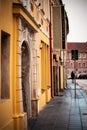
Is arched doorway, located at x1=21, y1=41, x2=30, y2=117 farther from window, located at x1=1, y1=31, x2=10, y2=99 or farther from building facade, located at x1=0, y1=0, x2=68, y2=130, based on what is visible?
window, located at x1=1, y1=31, x2=10, y2=99

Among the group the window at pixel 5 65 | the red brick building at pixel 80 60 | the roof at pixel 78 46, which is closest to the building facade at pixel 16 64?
the window at pixel 5 65

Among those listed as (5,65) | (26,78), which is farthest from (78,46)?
(5,65)

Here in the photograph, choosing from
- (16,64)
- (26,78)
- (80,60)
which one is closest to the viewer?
(16,64)

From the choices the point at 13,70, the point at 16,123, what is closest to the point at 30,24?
the point at 13,70

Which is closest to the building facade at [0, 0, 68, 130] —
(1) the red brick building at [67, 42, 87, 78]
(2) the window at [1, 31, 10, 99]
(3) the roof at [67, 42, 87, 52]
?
(2) the window at [1, 31, 10, 99]

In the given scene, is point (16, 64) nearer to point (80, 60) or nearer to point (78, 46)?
point (80, 60)

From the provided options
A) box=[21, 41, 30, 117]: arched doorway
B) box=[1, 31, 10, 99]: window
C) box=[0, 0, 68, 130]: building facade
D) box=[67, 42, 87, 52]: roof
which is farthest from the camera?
box=[67, 42, 87, 52]: roof

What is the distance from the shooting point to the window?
13664mm

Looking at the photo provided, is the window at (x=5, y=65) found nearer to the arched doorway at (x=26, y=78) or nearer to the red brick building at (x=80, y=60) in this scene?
the arched doorway at (x=26, y=78)

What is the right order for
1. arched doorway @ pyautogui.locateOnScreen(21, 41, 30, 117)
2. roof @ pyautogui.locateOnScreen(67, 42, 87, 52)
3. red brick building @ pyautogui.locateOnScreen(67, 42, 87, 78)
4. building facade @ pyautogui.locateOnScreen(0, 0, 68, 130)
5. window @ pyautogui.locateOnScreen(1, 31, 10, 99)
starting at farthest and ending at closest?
roof @ pyautogui.locateOnScreen(67, 42, 87, 52), red brick building @ pyautogui.locateOnScreen(67, 42, 87, 78), arched doorway @ pyautogui.locateOnScreen(21, 41, 30, 117), window @ pyautogui.locateOnScreen(1, 31, 10, 99), building facade @ pyautogui.locateOnScreen(0, 0, 68, 130)

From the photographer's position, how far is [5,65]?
13711 mm

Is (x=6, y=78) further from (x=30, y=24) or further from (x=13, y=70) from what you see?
(x=30, y=24)

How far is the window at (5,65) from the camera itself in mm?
13664

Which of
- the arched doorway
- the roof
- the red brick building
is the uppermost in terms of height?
the roof
